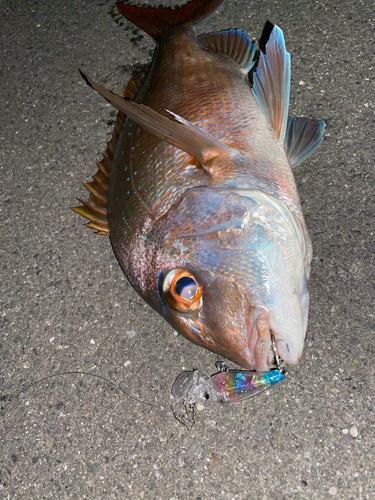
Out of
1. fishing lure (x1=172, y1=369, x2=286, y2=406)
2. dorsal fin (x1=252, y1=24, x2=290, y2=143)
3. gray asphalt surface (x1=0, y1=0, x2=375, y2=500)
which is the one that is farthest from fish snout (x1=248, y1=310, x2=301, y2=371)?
dorsal fin (x1=252, y1=24, x2=290, y2=143)

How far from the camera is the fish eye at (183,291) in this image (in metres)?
1.61

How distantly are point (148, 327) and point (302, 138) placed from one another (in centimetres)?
140

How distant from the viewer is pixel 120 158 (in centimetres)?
212

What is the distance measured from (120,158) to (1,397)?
152 cm

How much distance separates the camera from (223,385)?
6.86 ft

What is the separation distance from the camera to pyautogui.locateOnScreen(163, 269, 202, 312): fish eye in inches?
63.4

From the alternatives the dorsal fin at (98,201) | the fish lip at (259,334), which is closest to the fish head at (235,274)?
the fish lip at (259,334)

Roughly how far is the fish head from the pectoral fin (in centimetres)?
18

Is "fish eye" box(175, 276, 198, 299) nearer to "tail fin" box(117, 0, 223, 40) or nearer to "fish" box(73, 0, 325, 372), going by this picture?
"fish" box(73, 0, 325, 372)

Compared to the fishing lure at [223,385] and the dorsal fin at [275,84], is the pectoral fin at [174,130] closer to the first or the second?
the dorsal fin at [275,84]

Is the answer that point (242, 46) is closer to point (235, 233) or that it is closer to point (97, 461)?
point (235, 233)

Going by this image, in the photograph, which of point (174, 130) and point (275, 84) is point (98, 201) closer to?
point (174, 130)

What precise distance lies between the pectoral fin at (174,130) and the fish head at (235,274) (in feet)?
0.59

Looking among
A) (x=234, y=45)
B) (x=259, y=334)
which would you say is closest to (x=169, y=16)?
(x=234, y=45)
